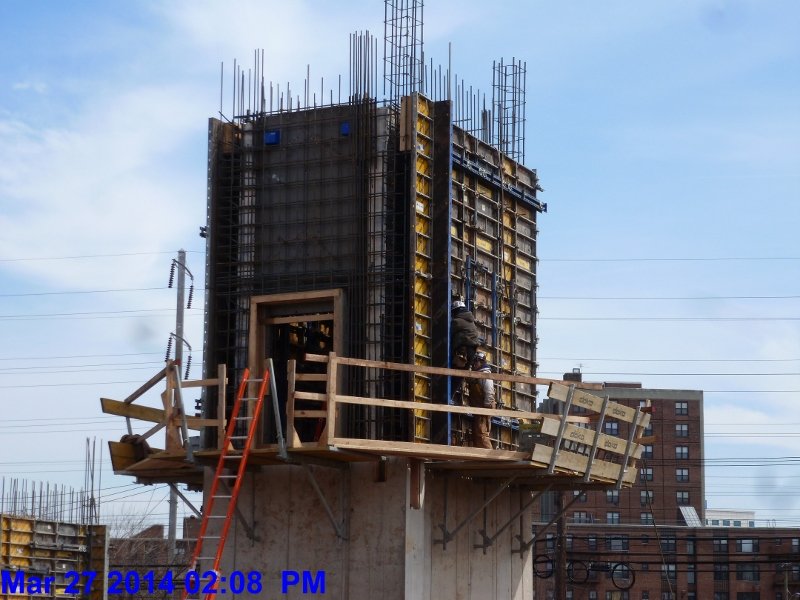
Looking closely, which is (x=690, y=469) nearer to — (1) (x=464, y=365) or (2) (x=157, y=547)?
(2) (x=157, y=547)

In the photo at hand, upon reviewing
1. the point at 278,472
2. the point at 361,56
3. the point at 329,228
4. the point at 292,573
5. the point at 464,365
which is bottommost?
the point at 292,573

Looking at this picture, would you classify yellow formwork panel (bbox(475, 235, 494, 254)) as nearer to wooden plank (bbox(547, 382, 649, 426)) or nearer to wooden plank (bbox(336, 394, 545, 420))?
wooden plank (bbox(547, 382, 649, 426))

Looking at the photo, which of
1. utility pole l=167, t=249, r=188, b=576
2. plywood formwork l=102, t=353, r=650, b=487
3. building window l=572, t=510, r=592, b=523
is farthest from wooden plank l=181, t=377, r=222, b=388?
building window l=572, t=510, r=592, b=523

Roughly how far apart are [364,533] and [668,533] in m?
109

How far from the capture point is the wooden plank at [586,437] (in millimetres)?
23734

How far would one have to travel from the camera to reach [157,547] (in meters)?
90.6

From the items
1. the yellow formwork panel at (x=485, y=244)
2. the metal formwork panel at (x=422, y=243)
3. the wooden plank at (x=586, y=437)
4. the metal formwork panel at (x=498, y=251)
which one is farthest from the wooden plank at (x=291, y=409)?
the yellow formwork panel at (x=485, y=244)

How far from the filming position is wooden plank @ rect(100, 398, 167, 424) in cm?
2536

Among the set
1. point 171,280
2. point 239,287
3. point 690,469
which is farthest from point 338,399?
point 690,469

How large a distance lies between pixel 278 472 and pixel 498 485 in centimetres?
421

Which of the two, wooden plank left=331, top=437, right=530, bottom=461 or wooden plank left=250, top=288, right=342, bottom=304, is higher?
wooden plank left=250, top=288, right=342, bottom=304

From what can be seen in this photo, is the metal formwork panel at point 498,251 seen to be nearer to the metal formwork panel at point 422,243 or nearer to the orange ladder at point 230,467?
the metal formwork panel at point 422,243

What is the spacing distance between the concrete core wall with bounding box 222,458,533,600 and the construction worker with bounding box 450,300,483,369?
2.05 metres

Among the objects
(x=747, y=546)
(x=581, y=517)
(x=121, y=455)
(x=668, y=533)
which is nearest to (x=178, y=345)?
(x=121, y=455)
